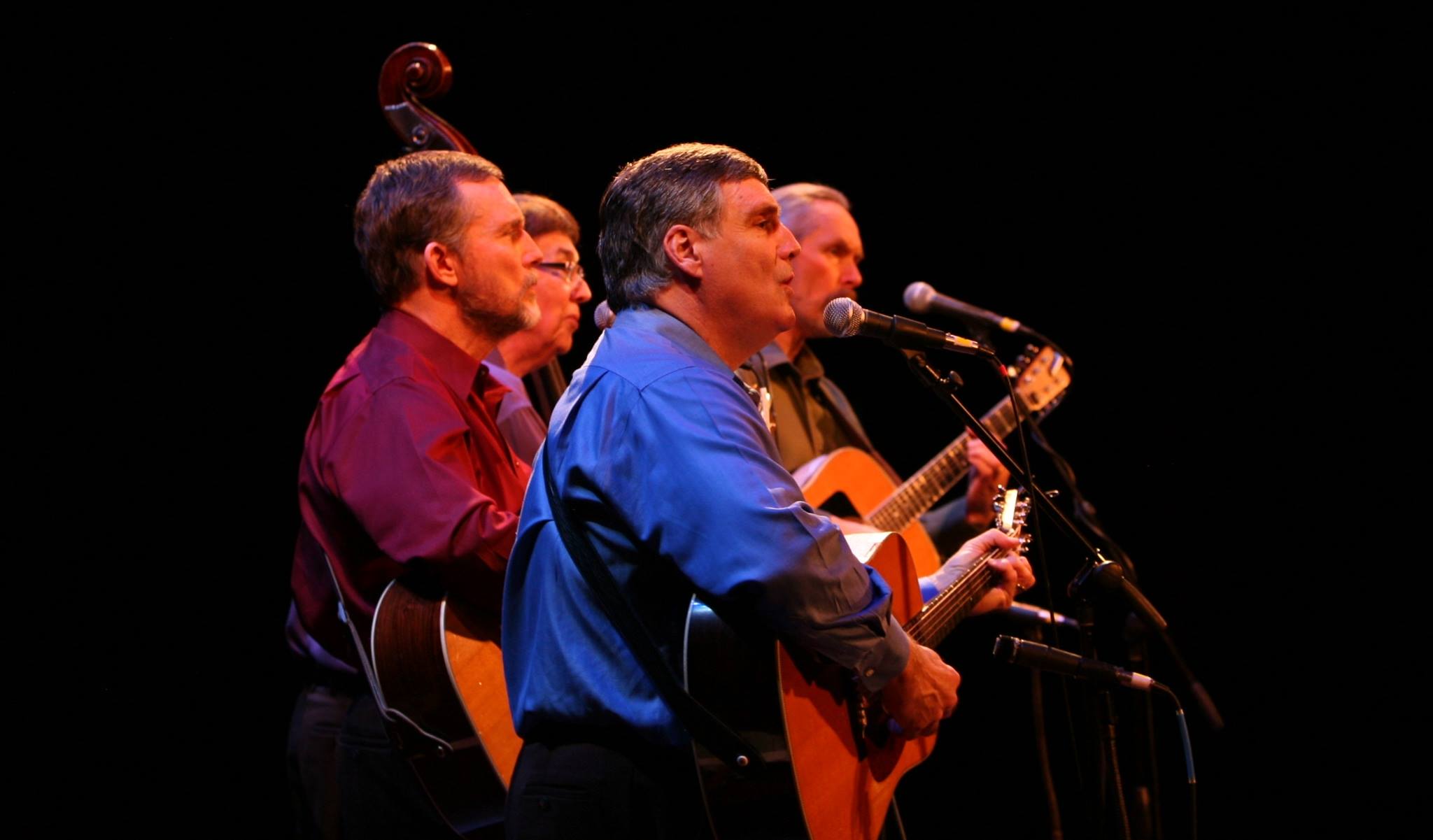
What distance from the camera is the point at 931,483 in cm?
418

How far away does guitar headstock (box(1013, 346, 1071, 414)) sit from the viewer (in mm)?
4191

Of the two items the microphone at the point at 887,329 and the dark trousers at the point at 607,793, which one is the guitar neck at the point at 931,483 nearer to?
the microphone at the point at 887,329

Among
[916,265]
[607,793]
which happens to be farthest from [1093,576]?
[916,265]

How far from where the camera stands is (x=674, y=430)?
190cm

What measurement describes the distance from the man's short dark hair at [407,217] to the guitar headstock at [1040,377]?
2.05 meters

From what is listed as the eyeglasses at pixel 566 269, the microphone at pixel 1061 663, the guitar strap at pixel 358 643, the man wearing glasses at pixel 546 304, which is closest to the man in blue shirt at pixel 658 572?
the microphone at pixel 1061 663

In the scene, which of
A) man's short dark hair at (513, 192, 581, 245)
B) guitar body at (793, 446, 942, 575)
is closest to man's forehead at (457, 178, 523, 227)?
man's short dark hair at (513, 192, 581, 245)

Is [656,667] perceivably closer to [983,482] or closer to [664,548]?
[664,548]

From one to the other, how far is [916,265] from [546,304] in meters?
2.22

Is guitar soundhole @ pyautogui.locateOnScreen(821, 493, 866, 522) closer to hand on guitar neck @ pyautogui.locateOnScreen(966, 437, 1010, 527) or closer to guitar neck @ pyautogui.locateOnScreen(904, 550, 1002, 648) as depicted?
hand on guitar neck @ pyautogui.locateOnScreen(966, 437, 1010, 527)

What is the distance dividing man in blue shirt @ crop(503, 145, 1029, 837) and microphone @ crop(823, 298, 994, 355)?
0.19 m

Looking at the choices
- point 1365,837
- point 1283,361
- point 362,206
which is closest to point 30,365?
point 362,206

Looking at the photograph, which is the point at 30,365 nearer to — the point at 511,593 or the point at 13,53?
the point at 13,53

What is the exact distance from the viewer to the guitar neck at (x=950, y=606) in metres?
2.48
